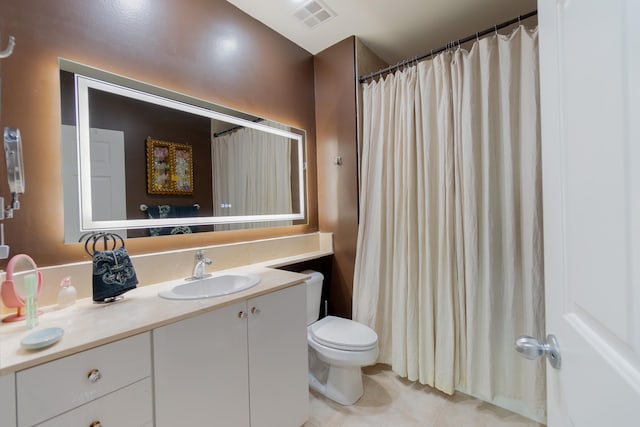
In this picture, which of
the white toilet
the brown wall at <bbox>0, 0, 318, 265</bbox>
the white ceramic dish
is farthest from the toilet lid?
the white ceramic dish

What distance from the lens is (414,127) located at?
1.83 metres

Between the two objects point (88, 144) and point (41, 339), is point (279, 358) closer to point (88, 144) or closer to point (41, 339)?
point (41, 339)

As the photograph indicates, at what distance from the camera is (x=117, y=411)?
2.64 feet

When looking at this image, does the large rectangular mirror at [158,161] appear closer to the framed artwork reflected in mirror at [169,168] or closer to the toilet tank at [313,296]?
the framed artwork reflected in mirror at [169,168]

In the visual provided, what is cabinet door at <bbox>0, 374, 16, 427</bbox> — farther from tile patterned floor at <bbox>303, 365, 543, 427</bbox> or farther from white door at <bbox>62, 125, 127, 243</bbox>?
tile patterned floor at <bbox>303, 365, 543, 427</bbox>

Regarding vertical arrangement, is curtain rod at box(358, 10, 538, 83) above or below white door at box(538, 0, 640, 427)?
above

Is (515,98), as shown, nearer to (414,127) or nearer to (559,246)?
(414,127)

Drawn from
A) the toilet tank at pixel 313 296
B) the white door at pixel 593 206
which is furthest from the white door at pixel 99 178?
the white door at pixel 593 206

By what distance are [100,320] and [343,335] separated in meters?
1.27

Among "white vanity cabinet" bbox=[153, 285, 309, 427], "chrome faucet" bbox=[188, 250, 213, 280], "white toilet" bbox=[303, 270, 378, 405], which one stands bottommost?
"white toilet" bbox=[303, 270, 378, 405]

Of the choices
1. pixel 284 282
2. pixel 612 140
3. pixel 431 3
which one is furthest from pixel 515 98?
pixel 284 282

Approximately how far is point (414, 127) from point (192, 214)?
1543mm

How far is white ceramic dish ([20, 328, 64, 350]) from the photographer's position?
71 centimetres

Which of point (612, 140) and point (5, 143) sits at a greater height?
point (5, 143)
